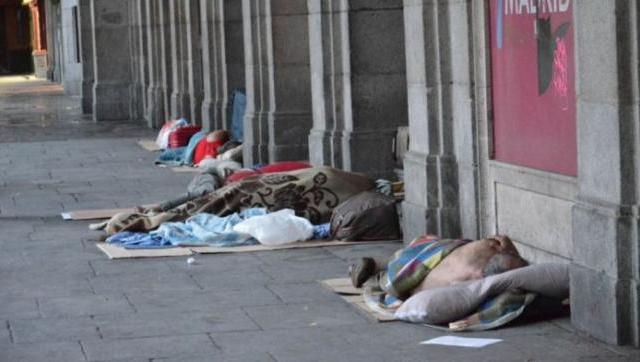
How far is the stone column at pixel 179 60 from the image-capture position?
26.1m

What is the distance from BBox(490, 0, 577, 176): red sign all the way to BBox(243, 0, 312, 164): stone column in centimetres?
696

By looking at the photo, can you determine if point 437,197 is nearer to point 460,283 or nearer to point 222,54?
point 460,283

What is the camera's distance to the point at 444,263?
29.6 ft

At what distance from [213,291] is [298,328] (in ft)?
4.85

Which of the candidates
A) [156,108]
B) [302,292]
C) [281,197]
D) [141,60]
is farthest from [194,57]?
[302,292]

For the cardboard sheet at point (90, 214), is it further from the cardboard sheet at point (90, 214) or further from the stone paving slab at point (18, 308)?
the stone paving slab at point (18, 308)

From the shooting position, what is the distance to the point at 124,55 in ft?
Answer: 105

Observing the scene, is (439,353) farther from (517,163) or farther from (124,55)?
(124,55)

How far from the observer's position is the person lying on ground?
8781mm

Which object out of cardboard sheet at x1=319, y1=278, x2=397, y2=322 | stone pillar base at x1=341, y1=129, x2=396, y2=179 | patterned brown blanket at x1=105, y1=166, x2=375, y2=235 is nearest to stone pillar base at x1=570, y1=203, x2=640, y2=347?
cardboard sheet at x1=319, y1=278, x2=397, y2=322

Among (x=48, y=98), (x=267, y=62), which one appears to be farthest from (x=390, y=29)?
(x=48, y=98)

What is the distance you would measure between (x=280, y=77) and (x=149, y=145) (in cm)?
695

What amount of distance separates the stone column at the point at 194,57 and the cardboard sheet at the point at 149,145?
881 millimetres

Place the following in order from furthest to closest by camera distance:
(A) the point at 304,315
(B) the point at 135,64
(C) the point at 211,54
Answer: (B) the point at 135,64, (C) the point at 211,54, (A) the point at 304,315
